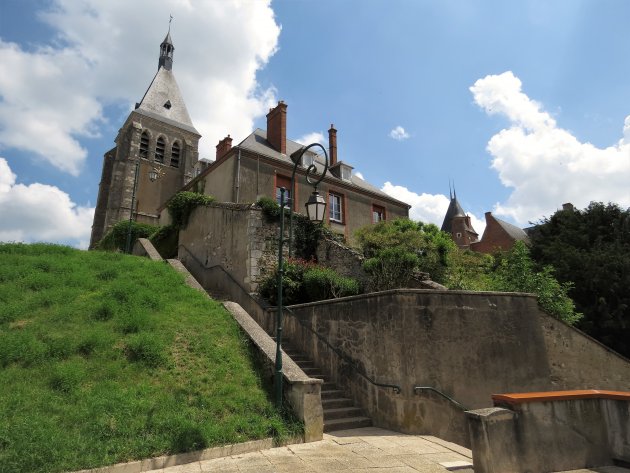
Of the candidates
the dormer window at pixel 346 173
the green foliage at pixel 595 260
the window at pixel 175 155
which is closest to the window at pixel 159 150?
the window at pixel 175 155

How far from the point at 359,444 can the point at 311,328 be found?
333cm

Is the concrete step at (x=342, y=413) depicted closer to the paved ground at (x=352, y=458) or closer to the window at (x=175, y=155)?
the paved ground at (x=352, y=458)

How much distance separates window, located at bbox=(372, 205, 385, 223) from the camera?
23.0 m

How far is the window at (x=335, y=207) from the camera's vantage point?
20.8 meters

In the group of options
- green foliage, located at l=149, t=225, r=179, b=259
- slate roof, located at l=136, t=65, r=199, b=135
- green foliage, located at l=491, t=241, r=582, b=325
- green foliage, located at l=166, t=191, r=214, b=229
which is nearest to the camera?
green foliage, located at l=491, t=241, r=582, b=325

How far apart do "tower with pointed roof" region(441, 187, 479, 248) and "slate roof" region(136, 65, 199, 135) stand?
32.1 meters

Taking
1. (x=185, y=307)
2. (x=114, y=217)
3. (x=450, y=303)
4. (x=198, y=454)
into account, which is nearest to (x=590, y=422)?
(x=450, y=303)

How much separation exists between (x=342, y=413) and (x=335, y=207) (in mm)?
14903

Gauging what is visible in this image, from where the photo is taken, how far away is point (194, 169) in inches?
1465

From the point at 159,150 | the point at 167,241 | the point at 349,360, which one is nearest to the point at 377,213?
the point at 167,241

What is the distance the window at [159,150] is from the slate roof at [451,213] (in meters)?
34.1

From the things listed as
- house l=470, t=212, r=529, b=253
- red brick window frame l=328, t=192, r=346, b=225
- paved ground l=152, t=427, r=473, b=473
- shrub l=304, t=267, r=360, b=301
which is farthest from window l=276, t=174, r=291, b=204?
house l=470, t=212, r=529, b=253

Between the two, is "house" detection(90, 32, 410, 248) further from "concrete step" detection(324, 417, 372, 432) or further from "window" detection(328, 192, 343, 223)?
"concrete step" detection(324, 417, 372, 432)

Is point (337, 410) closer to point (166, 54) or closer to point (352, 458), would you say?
point (352, 458)
